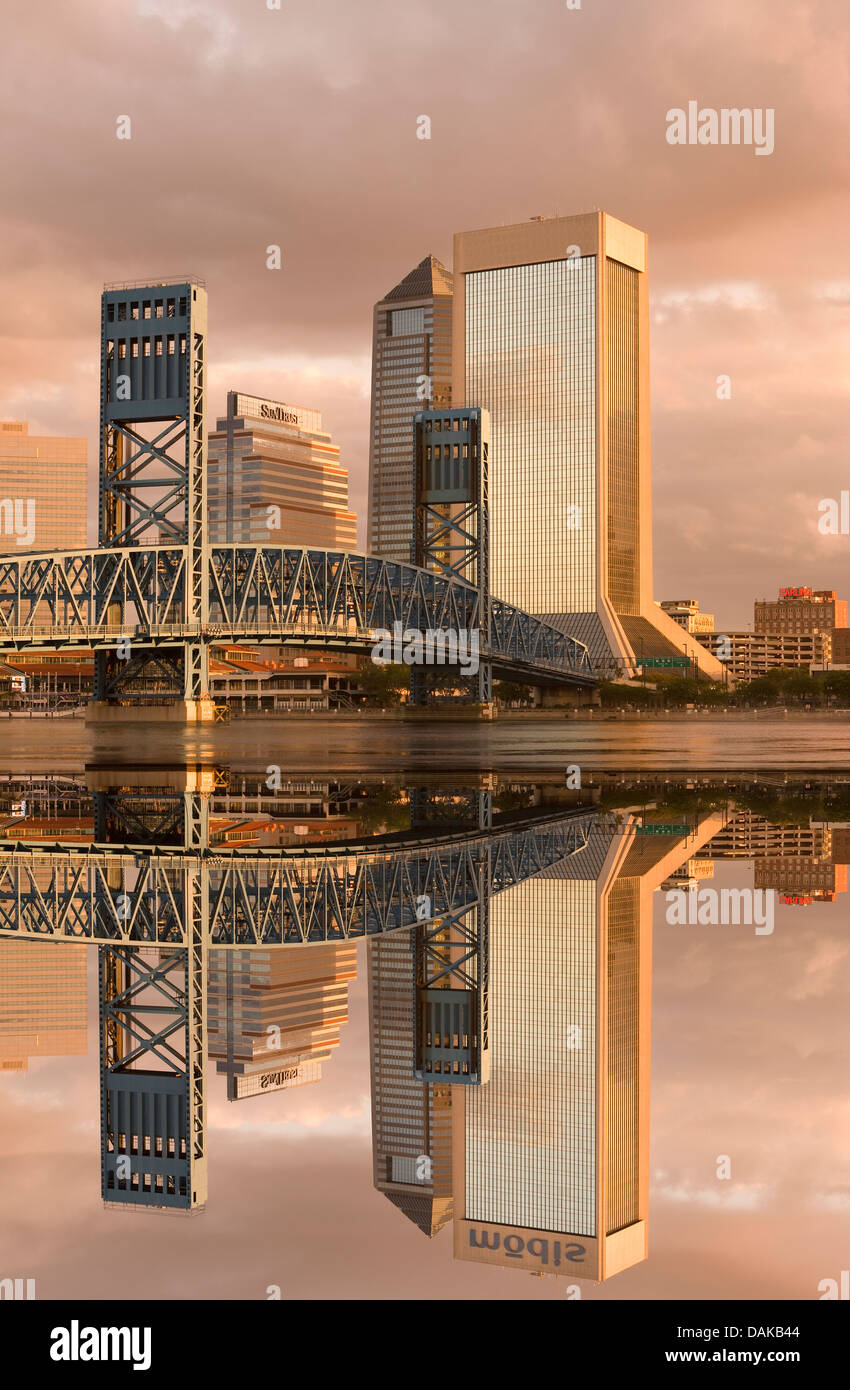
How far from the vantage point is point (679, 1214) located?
5.79 meters

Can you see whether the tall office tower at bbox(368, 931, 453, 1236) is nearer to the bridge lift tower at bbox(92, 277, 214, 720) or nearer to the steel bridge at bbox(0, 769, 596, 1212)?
the steel bridge at bbox(0, 769, 596, 1212)

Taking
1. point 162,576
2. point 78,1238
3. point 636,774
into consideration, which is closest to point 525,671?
point 162,576

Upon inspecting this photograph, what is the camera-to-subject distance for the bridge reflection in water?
7.51 metres

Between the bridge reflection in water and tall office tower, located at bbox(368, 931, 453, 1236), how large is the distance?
0.10 ft

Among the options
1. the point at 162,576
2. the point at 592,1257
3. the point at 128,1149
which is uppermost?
the point at 162,576

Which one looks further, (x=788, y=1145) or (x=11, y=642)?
(x=11, y=642)

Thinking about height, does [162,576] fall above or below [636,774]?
above

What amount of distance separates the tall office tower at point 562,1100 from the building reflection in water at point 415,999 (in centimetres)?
3

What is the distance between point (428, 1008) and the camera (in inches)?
349

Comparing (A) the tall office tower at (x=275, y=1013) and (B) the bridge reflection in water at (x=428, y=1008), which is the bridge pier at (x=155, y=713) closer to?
(B) the bridge reflection in water at (x=428, y=1008)
